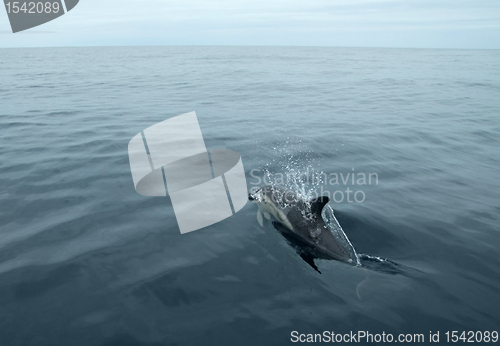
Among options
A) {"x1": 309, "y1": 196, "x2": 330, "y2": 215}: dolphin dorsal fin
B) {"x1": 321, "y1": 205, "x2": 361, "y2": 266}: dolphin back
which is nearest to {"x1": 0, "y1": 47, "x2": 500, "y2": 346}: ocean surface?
{"x1": 321, "y1": 205, "x2": 361, "y2": 266}: dolphin back

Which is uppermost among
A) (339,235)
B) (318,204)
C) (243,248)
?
(318,204)

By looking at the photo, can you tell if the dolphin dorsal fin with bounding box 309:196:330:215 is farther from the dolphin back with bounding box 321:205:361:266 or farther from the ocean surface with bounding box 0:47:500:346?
the ocean surface with bounding box 0:47:500:346

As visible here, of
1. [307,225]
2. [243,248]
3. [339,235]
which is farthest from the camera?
[339,235]

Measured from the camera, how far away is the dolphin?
6645mm

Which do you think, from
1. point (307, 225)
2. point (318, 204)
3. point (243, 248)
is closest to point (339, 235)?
point (307, 225)

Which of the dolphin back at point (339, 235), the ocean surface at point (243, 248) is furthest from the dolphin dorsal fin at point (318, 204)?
the ocean surface at point (243, 248)

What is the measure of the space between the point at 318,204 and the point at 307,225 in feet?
1.77

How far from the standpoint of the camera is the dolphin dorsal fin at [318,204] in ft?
22.2

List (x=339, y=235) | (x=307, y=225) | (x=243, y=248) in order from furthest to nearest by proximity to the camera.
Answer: (x=339, y=235) → (x=307, y=225) → (x=243, y=248)

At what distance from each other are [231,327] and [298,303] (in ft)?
3.75

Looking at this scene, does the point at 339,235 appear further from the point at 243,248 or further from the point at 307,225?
the point at 243,248

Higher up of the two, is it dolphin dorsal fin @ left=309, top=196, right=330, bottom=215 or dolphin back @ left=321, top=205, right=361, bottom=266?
dolphin dorsal fin @ left=309, top=196, right=330, bottom=215

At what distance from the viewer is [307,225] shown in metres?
7.13

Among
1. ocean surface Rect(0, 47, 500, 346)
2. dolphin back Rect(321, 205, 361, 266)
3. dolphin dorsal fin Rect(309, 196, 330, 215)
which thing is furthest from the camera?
dolphin dorsal fin Rect(309, 196, 330, 215)
